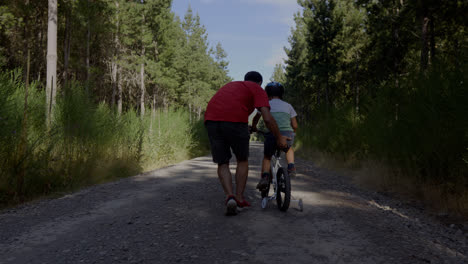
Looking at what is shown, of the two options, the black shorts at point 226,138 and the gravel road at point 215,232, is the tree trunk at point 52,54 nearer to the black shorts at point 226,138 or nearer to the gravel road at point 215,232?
the gravel road at point 215,232

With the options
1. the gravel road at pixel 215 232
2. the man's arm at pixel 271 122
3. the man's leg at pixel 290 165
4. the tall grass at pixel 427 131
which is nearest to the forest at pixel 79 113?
the gravel road at pixel 215 232

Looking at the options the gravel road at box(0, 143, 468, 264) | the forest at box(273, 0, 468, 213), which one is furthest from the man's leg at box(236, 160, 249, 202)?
the forest at box(273, 0, 468, 213)

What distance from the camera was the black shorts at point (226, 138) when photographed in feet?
13.6

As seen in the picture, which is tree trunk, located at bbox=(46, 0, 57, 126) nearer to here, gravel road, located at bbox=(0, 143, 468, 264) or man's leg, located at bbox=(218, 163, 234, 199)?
gravel road, located at bbox=(0, 143, 468, 264)

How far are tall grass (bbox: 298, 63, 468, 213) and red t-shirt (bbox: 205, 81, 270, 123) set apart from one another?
298cm

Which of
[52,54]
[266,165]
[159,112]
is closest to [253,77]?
[266,165]

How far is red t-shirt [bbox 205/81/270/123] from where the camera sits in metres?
4.16

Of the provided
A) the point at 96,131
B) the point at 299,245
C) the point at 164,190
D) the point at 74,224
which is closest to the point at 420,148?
the point at 299,245

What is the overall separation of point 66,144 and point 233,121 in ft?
15.3

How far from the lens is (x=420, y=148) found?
563cm

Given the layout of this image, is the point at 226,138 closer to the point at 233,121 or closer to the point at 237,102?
the point at 233,121

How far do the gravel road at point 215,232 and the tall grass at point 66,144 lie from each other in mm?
771

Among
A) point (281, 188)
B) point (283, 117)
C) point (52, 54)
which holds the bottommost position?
point (281, 188)

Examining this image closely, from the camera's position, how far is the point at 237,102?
165 inches
